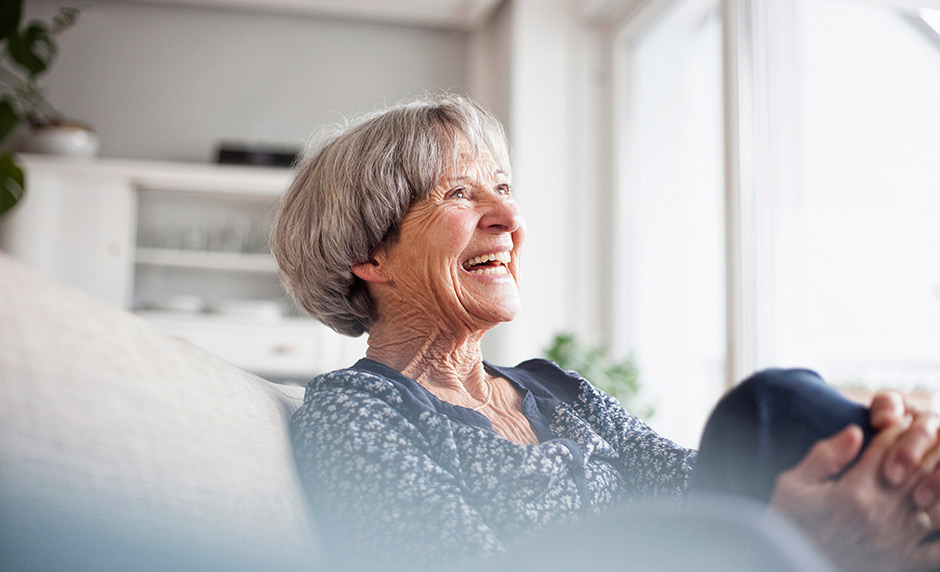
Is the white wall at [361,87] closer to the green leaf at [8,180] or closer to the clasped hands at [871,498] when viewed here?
the green leaf at [8,180]

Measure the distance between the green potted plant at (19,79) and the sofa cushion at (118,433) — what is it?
11.8ft

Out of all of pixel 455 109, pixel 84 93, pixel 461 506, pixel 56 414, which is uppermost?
pixel 84 93

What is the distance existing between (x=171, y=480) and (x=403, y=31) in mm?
4487

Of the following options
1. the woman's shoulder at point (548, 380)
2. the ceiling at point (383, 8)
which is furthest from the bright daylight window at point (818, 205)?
the woman's shoulder at point (548, 380)

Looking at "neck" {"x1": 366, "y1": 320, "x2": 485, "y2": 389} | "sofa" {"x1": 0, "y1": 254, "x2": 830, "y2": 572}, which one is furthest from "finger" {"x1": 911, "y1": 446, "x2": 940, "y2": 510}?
"neck" {"x1": 366, "y1": 320, "x2": 485, "y2": 389}

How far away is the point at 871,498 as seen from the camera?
64cm

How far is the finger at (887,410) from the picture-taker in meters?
0.66

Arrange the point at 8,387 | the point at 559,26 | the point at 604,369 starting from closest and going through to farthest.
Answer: the point at 8,387, the point at 604,369, the point at 559,26

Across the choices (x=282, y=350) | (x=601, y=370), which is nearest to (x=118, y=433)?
(x=601, y=370)

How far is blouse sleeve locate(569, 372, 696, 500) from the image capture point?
1.04 meters

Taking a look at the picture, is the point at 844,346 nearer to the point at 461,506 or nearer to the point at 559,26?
the point at 461,506

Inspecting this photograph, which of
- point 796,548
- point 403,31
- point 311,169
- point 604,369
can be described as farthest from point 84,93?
point 796,548

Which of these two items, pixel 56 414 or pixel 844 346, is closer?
pixel 56 414

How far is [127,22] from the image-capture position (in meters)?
4.53
